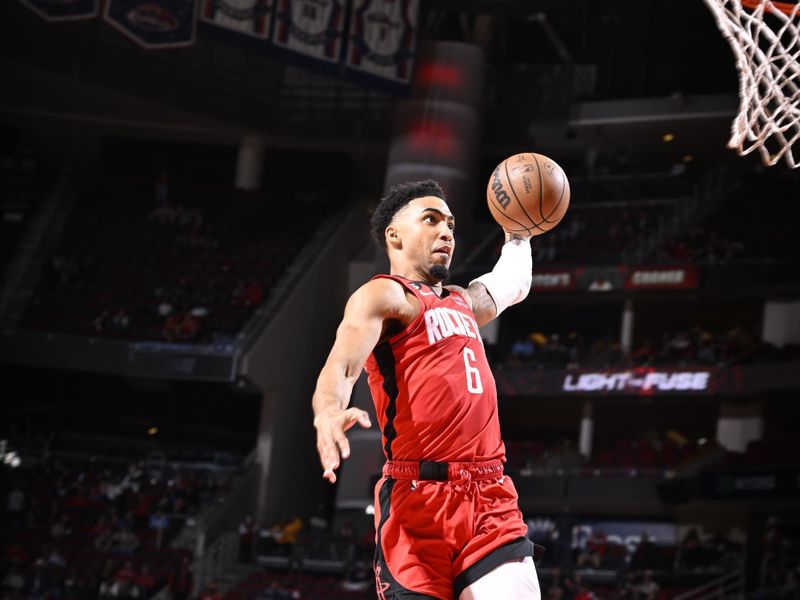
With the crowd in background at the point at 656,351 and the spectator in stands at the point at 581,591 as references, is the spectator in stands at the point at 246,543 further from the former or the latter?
the spectator in stands at the point at 581,591

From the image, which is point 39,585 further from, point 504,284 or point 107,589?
point 504,284

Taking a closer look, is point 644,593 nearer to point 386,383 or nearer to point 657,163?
point 657,163

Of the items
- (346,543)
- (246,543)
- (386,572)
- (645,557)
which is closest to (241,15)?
(346,543)

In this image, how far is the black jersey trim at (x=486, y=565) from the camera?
16.0ft

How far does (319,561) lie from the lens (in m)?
20.9

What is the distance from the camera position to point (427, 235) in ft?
17.1

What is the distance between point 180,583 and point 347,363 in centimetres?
1717

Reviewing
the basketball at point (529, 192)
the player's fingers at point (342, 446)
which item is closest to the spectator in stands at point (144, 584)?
the basketball at point (529, 192)

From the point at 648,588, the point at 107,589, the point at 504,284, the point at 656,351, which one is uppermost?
the point at 656,351

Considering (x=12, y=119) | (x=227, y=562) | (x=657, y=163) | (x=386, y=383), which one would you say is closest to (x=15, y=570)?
(x=227, y=562)

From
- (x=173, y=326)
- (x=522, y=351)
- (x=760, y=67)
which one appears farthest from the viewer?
(x=173, y=326)

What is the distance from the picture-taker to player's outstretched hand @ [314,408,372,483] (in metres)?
4.02

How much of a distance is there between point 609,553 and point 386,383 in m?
15.3

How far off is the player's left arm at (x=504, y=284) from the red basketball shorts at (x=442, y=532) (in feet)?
2.59
